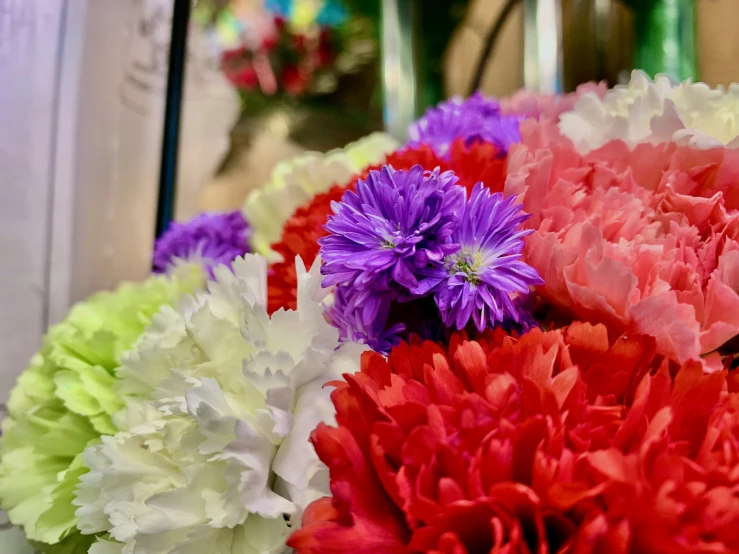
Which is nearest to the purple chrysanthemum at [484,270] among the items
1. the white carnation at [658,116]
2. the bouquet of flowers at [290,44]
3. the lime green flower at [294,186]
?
the white carnation at [658,116]

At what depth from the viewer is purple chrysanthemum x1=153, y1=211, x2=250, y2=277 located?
0.51 meters

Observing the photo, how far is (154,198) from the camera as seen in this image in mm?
596

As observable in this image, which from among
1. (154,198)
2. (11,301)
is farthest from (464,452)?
(154,198)

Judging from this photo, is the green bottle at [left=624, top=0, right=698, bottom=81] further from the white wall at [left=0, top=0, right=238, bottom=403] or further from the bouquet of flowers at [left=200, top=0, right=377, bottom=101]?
the white wall at [left=0, top=0, right=238, bottom=403]

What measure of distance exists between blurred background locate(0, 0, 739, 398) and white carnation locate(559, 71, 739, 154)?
0.24 meters

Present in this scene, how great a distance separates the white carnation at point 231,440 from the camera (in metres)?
0.23

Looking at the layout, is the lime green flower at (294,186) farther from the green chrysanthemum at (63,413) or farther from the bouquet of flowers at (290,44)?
the bouquet of flowers at (290,44)

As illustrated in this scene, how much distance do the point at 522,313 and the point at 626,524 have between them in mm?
108

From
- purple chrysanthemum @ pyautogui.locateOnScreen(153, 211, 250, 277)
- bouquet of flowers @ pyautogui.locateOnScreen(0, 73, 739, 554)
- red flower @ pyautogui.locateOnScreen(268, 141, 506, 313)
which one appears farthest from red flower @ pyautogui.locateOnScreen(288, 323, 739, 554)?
purple chrysanthemum @ pyautogui.locateOnScreen(153, 211, 250, 277)

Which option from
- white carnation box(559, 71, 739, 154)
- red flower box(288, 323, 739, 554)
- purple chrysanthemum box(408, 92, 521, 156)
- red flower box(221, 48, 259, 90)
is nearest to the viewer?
red flower box(288, 323, 739, 554)

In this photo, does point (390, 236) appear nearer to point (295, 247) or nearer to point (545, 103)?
point (295, 247)

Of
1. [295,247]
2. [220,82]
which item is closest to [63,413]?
[295,247]

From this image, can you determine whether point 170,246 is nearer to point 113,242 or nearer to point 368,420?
point 113,242

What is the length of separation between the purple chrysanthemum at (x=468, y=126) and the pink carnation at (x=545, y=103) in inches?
0.5
